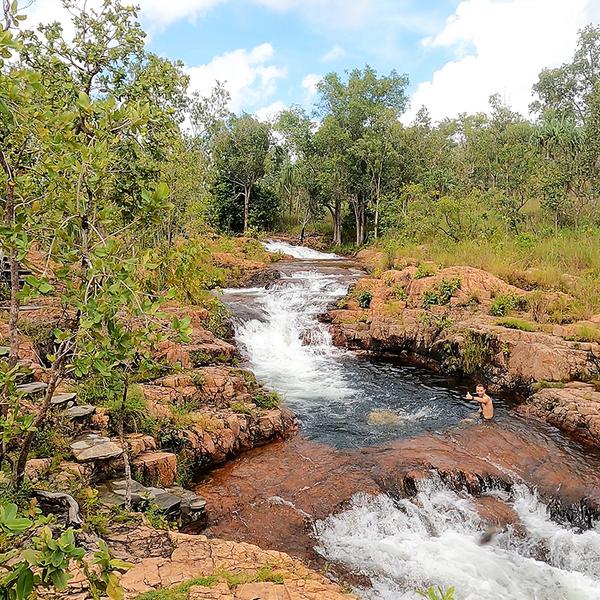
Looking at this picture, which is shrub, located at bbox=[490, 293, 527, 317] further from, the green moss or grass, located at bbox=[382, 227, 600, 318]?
the green moss

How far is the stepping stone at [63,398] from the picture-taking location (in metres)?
6.24

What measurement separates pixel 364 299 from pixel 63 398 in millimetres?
10232

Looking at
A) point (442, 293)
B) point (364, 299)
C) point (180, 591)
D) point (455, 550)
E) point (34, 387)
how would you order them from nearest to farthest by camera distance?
point (180, 591) < point (455, 550) < point (34, 387) < point (442, 293) < point (364, 299)

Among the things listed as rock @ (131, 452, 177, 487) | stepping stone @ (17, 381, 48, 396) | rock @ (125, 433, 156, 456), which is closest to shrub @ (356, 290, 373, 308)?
rock @ (125, 433, 156, 456)

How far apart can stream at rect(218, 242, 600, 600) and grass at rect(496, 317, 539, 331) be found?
174cm

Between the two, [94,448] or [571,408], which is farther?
[571,408]

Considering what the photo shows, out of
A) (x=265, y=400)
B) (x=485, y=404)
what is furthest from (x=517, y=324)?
(x=265, y=400)

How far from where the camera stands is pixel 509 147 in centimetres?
2680

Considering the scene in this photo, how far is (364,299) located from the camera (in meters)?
15.3

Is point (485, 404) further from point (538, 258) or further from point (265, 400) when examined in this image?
point (538, 258)

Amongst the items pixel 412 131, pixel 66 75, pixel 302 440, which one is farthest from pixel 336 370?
pixel 412 131

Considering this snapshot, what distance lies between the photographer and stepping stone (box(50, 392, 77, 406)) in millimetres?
6240

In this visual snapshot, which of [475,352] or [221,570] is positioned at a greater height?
[475,352]

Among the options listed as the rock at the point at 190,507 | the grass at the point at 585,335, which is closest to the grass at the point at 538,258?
the grass at the point at 585,335
